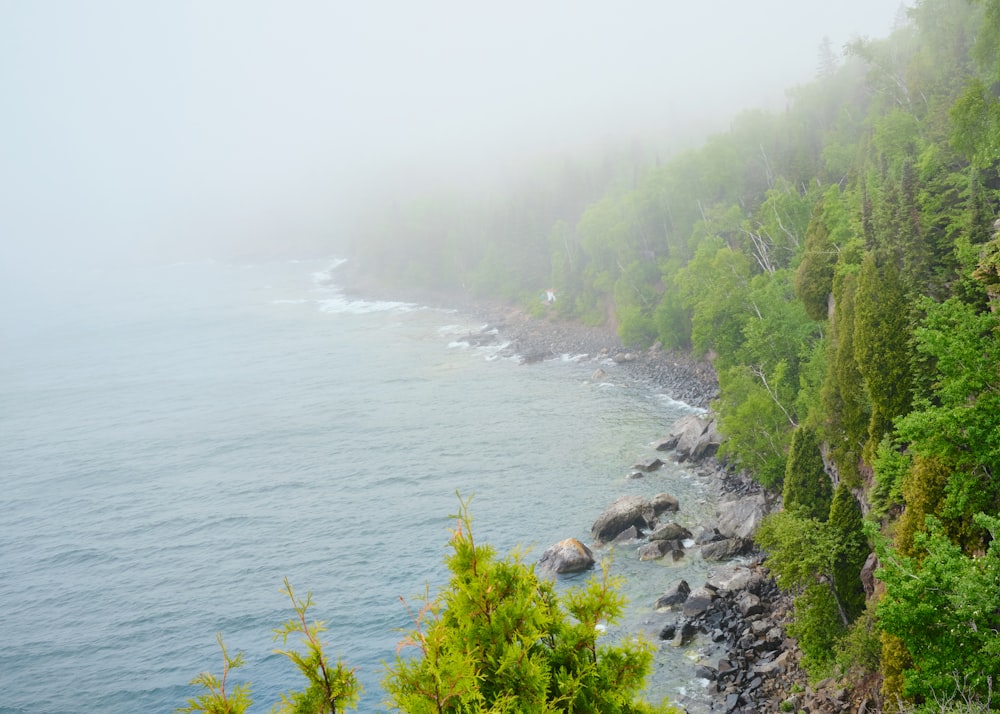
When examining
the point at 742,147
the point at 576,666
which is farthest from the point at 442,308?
the point at 576,666

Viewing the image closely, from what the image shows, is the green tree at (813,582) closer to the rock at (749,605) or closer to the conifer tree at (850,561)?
the conifer tree at (850,561)

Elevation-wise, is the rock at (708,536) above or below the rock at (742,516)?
below

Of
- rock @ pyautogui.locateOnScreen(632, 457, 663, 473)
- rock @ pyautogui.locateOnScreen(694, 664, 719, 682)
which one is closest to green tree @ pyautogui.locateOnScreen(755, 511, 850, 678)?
rock @ pyautogui.locateOnScreen(694, 664, 719, 682)

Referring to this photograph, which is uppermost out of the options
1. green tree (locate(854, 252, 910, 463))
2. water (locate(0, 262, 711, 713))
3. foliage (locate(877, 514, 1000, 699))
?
green tree (locate(854, 252, 910, 463))

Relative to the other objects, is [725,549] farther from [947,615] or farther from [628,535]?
[947,615]

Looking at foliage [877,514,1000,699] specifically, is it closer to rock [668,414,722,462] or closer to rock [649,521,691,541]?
rock [649,521,691,541]

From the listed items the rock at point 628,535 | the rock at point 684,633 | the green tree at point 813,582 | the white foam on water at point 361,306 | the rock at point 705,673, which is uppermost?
the green tree at point 813,582

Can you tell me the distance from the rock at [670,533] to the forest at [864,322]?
7107mm

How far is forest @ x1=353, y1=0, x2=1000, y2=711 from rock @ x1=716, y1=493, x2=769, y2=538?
88.7 inches

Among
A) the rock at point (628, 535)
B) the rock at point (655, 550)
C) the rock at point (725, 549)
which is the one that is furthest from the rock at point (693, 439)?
the rock at point (655, 550)

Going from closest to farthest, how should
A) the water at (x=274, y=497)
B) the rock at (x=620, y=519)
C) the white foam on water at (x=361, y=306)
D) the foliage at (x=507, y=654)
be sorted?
the foliage at (x=507, y=654), the water at (x=274, y=497), the rock at (x=620, y=519), the white foam on water at (x=361, y=306)

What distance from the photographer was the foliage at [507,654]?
500 inches

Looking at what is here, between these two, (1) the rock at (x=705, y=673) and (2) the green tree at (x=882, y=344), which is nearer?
(2) the green tree at (x=882, y=344)

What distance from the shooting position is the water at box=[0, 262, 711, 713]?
4469 cm
